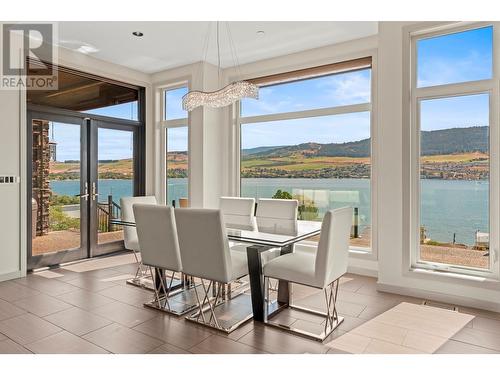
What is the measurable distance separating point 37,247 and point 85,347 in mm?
2809

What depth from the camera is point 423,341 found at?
2.67 meters

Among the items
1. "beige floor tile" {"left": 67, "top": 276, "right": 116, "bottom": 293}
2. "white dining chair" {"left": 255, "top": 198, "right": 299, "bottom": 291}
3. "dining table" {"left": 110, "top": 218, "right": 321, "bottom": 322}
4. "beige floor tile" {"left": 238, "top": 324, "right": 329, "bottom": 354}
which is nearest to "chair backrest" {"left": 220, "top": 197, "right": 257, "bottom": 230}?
"white dining chair" {"left": 255, "top": 198, "right": 299, "bottom": 291}

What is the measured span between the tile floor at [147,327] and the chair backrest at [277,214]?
0.76 m

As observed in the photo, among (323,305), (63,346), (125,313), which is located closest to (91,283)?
(125,313)

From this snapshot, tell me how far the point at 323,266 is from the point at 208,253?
90 centimetres

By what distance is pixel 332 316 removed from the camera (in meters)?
3.06

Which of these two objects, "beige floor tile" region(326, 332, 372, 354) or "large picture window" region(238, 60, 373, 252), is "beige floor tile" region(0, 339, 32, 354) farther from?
"large picture window" region(238, 60, 373, 252)

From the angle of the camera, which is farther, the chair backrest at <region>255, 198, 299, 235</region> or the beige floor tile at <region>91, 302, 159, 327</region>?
the chair backrest at <region>255, 198, 299, 235</region>

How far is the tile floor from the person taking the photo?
8.44ft

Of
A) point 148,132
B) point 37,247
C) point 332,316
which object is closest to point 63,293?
point 37,247

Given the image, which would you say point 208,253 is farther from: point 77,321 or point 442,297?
point 442,297

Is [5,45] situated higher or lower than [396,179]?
higher

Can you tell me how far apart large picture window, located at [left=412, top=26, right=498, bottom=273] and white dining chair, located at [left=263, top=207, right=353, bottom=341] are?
4.51 feet
